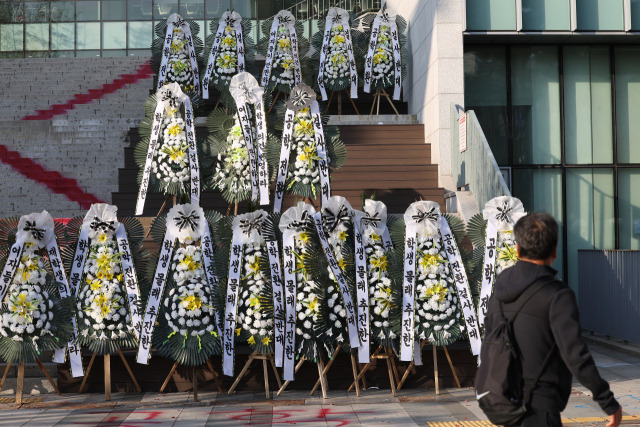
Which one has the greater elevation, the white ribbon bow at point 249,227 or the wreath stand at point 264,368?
the white ribbon bow at point 249,227

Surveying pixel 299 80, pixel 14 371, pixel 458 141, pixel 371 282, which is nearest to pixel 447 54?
pixel 458 141

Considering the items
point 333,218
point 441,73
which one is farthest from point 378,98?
point 333,218

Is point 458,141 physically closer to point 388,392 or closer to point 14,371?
point 388,392

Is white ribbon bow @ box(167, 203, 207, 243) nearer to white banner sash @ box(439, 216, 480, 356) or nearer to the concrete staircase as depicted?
white banner sash @ box(439, 216, 480, 356)

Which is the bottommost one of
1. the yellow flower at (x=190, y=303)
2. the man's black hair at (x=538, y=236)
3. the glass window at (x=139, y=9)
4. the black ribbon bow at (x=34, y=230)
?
the yellow flower at (x=190, y=303)

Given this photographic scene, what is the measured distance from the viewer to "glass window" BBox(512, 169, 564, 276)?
15.6 m

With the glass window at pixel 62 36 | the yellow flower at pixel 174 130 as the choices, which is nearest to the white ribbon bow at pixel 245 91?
the yellow flower at pixel 174 130

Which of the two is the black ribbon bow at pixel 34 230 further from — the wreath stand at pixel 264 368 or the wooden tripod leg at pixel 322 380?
the wooden tripod leg at pixel 322 380

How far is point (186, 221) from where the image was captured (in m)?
8.93

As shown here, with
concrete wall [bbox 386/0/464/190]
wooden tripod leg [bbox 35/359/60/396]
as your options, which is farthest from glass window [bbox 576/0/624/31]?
wooden tripod leg [bbox 35/359/60/396]

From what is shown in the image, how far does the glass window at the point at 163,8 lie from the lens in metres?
30.3

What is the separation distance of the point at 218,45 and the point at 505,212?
8.40m

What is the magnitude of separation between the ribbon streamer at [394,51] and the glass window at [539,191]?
2.69 metres

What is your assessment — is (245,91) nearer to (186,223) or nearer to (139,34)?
(186,223)
